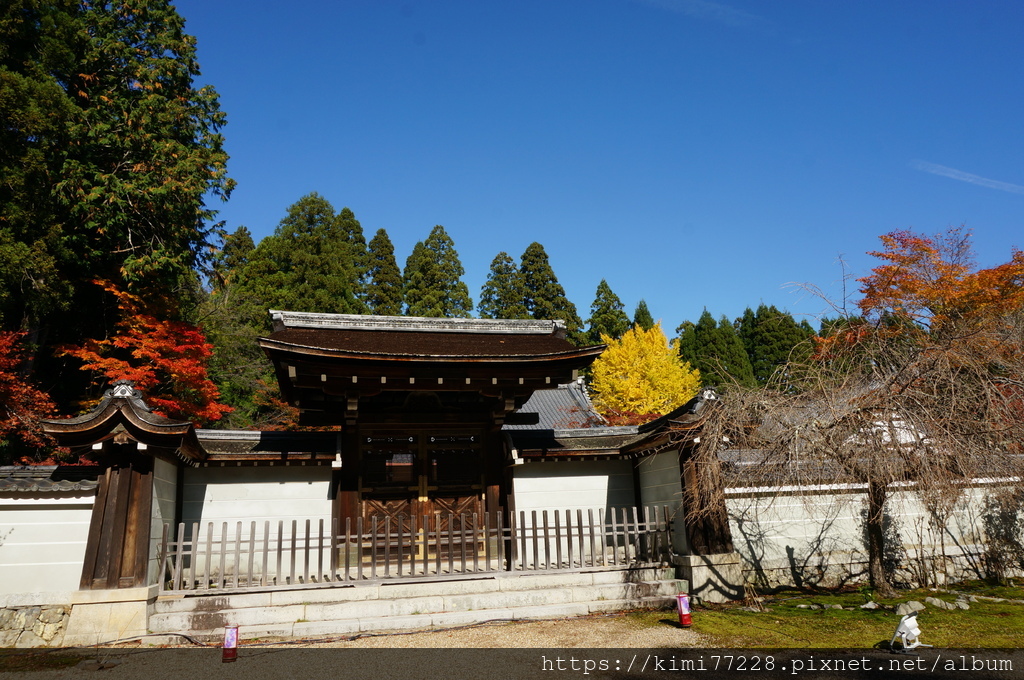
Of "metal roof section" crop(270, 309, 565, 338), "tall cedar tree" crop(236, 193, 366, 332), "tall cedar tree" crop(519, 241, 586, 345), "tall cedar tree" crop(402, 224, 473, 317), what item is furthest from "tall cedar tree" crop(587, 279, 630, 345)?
"metal roof section" crop(270, 309, 565, 338)

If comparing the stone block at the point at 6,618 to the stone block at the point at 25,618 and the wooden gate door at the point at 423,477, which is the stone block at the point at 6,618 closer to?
the stone block at the point at 25,618

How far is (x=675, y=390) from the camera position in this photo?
1185 inches

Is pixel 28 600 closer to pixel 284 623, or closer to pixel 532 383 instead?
pixel 284 623

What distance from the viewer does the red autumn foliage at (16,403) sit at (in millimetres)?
14125

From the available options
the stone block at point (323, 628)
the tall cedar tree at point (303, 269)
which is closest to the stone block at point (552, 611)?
the stone block at point (323, 628)

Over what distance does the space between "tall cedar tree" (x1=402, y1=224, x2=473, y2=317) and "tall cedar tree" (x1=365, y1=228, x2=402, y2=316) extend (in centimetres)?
86

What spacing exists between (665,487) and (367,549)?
5.74 metres

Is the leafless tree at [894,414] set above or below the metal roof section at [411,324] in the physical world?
below

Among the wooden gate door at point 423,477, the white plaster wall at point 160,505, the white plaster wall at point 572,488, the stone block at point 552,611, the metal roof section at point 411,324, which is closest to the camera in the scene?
the white plaster wall at point 160,505

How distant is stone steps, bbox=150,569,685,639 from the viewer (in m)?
7.75

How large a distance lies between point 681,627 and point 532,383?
481 cm

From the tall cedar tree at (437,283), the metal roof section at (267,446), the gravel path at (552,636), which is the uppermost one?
the tall cedar tree at (437,283)

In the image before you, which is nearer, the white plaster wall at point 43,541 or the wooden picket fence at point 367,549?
the white plaster wall at point 43,541

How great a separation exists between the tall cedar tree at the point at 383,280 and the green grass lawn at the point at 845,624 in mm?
31513
